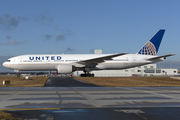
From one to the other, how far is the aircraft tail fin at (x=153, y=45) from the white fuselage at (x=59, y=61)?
7.23 feet

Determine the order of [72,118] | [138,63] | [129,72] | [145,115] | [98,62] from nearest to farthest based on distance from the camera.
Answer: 1. [72,118]
2. [145,115]
3. [98,62]
4. [138,63]
5. [129,72]

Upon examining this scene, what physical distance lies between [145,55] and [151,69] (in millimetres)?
58251

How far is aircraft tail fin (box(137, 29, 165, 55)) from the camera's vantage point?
44.1m

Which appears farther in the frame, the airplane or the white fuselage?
the white fuselage

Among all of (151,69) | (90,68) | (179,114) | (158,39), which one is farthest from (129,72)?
(179,114)

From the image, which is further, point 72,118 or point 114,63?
point 114,63

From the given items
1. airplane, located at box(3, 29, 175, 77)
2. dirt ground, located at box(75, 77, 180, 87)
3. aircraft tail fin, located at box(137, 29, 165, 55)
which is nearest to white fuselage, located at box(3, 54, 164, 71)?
airplane, located at box(3, 29, 175, 77)

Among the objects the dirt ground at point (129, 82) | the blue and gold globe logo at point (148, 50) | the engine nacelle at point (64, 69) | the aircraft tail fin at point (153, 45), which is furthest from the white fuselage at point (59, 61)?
the dirt ground at point (129, 82)

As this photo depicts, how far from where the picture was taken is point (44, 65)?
131ft

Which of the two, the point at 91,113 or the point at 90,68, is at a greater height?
the point at 90,68

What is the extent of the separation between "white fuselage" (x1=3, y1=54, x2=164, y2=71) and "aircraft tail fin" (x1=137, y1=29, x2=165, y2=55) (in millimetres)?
2203

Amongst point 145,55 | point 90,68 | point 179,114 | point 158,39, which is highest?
point 158,39

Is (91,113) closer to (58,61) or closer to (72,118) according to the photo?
(72,118)

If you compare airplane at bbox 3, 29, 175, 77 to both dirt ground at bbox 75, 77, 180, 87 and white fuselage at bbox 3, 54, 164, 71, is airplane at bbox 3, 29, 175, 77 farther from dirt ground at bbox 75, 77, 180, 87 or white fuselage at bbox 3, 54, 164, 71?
dirt ground at bbox 75, 77, 180, 87
